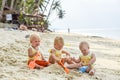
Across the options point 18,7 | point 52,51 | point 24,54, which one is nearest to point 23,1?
point 18,7

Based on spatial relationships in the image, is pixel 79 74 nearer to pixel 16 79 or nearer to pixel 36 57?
→ pixel 36 57

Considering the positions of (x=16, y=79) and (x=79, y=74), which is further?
(x=79, y=74)

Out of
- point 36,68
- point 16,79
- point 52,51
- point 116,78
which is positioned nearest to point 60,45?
point 52,51

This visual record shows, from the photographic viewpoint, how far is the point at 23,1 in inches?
1099

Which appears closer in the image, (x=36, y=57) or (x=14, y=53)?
(x=36, y=57)

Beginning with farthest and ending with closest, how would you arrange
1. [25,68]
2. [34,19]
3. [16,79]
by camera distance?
[34,19] < [25,68] < [16,79]

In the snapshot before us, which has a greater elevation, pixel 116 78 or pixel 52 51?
pixel 52 51

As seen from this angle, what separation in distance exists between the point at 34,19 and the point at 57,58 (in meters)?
19.8

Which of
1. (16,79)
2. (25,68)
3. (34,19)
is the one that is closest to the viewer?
(16,79)

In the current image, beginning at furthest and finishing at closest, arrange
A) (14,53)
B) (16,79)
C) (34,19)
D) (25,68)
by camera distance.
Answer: (34,19)
(14,53)
(25,68)
(16,79)

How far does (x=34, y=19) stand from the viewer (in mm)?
26609

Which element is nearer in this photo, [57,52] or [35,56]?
[35,56]

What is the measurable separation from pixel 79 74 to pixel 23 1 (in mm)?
21581

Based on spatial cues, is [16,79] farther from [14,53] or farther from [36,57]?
[14,53]
